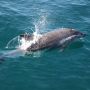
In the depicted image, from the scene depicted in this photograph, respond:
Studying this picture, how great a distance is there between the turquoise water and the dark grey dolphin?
46 centimetres

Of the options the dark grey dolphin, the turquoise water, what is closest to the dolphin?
the dark grey dolphin

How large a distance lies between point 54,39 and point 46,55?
51.7 inches

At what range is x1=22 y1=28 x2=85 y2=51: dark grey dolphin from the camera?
21.2 m

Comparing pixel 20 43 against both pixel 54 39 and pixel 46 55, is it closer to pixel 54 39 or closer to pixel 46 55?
pixel 46 55

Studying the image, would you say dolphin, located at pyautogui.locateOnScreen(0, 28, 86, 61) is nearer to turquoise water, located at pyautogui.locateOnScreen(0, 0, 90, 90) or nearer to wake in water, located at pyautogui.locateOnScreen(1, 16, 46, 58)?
wake in water, located at pyautogui.locateOnScreen(1, 16, 46, 58)

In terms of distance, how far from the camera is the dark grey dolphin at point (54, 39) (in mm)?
21219

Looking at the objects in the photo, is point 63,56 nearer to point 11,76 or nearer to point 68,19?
point 11,76

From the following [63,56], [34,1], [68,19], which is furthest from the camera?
[34,1]

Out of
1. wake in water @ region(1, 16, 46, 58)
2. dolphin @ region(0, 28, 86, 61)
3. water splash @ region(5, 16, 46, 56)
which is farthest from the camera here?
water splash @ region(5, 16, 46, 56)

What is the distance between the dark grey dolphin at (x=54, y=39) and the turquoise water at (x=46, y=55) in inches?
18.2

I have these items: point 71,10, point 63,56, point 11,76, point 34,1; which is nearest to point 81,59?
point 63,56

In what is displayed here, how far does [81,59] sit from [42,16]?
25.4ft

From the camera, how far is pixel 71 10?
28.9m

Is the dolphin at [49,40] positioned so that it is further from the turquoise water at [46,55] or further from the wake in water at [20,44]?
the turquoise water at [46,55]
